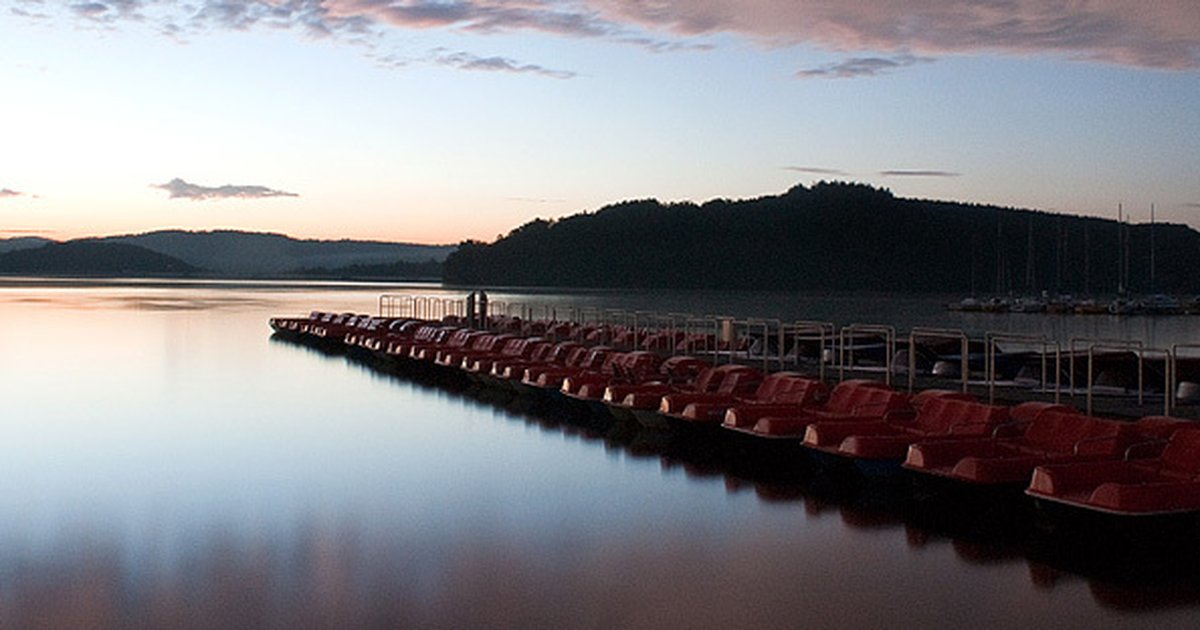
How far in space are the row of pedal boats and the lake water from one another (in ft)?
1.72

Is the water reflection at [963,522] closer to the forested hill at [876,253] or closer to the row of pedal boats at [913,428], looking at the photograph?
the row of pedal boats at [913,428]

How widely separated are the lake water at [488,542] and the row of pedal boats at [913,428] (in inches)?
20.6

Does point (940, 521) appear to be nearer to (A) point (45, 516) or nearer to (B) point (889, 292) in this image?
(A) point (45, 516)

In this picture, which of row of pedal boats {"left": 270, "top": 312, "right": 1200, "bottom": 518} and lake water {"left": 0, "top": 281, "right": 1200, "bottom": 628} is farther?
row of pedal boats {"left": 270, "top": 312, "right": 1200, "bottom": 518}

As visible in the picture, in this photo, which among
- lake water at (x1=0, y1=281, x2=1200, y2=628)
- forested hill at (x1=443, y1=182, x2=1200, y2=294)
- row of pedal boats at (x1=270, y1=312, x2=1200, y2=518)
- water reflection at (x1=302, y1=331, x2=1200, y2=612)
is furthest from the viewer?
forested hill at (x1=443, y1=182, x2=1200, y2=294)

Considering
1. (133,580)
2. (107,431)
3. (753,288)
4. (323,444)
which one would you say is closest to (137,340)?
(107,431)

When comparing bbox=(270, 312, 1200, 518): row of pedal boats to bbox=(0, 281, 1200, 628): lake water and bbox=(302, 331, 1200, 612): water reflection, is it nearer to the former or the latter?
bbox=(302, 331, 1200, 612): water reflection

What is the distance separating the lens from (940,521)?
13.0 meters

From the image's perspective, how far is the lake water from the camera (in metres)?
9.81

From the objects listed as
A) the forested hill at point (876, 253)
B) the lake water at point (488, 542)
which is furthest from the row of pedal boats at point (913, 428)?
the forested hill at point (876, 253)

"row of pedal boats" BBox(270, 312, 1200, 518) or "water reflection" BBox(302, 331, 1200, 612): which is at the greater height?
"row of pedal boats" BBox(270, 312, 1200, 518)

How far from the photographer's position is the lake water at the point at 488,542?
9812 mm

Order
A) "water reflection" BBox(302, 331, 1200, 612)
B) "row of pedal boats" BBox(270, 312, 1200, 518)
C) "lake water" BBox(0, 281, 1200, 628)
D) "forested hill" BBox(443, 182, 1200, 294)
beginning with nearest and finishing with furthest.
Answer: "lake water" BBox(0, 281, 1200, 628), "water reflection" BBox(302, 331, 1200, 612), "row of pedal boats" BBox(270, 312, 1200, 518), "forested hill" BBox(443, 182, 1200, 294)

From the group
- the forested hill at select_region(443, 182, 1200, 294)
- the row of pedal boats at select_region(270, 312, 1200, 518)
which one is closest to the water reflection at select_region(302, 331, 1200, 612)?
the row of pedal boats at select_region(270, 312, 1200, 518)
